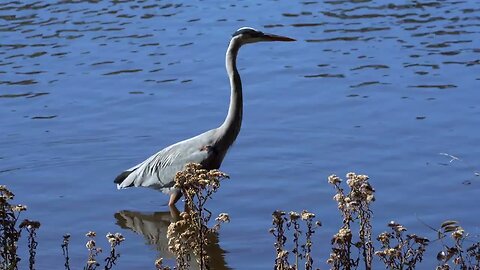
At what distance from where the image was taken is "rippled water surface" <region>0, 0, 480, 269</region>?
364 inches

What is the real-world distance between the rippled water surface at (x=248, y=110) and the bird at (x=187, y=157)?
219 millimetres

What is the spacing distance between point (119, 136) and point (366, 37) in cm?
425

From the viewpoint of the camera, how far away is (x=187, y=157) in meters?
9.60

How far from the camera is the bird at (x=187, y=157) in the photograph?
9.59m

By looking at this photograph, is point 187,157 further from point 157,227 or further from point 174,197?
point 157,227

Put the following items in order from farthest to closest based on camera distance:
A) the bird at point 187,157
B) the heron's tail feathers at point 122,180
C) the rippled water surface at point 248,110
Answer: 1. the heron's tail feathers at point 122,180
2. the bird at point 187,157
3. the rippled water surface at point 248,110

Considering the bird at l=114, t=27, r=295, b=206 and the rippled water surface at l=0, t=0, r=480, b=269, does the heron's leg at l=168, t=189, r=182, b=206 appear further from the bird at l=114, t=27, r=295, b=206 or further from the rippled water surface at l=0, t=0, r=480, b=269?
the rippled water surface at l=0, t=0, r=480, b=269

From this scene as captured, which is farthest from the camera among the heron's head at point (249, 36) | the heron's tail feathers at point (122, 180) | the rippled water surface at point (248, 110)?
the heron's head at point (249, 36)

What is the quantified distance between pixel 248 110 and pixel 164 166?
2.39m

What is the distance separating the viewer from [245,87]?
12602mm

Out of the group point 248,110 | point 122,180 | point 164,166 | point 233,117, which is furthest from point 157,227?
point 248,110

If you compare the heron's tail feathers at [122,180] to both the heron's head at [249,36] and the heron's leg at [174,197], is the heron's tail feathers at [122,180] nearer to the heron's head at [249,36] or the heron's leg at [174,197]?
the heron's leg at [174,197]

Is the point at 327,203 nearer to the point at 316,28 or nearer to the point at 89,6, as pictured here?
the point at 316,28

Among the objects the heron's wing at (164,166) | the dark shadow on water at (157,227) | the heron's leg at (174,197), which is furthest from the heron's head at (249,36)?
the dark shadow on water at (157,227)
